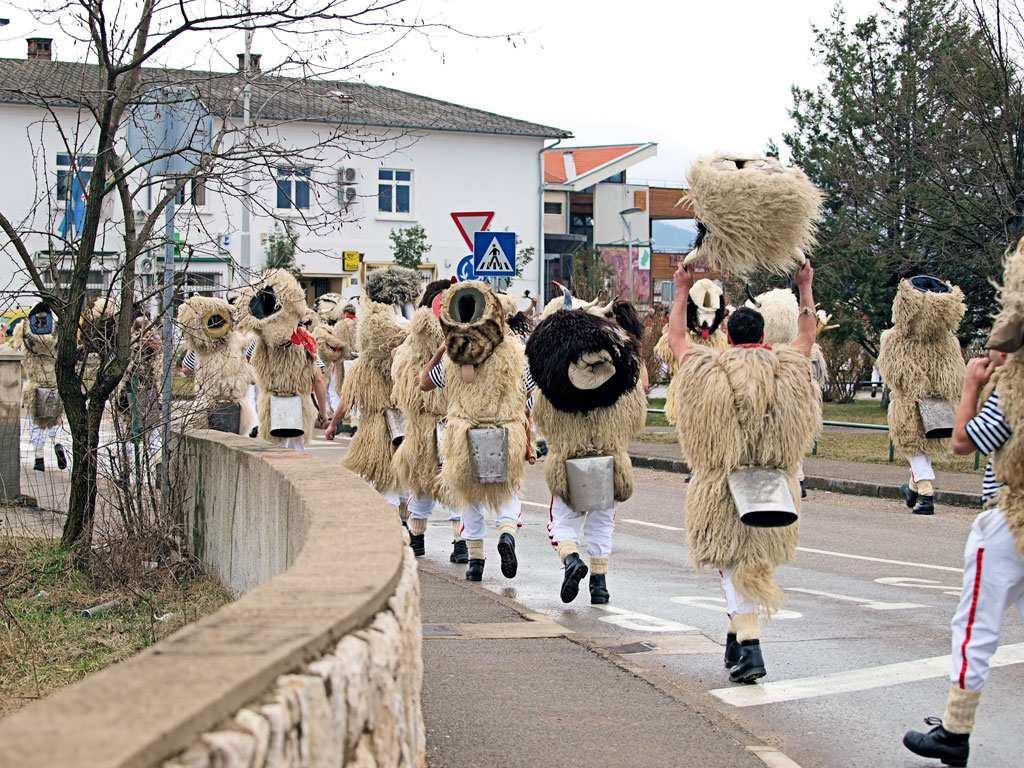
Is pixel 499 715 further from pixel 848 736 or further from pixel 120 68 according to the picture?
pixel 120 68

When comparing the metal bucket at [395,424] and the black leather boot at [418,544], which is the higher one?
the metal bucket at [395,424]

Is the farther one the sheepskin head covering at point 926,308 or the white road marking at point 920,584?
the sheepskin head covering at point 926,308

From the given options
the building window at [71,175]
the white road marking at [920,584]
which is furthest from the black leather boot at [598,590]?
the building window at [71,175]

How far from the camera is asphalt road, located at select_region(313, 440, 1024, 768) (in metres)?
6.73

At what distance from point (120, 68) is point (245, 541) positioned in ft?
9.70

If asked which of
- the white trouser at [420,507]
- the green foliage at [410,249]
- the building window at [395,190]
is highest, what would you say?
the building window at [395,190]

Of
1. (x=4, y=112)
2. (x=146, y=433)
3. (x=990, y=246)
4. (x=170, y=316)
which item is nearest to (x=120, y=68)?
(x=170, y=316)

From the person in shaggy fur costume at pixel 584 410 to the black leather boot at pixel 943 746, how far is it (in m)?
3.87

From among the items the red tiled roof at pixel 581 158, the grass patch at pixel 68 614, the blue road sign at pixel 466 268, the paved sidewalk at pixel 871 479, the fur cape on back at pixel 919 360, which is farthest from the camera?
the red tiled roof at pixel 581 158

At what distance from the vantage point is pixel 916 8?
33406mm

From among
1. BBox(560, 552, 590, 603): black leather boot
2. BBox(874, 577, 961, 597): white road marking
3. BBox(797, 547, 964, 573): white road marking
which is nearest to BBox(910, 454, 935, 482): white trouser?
BBox(797, 547, 964, 573): white road marking

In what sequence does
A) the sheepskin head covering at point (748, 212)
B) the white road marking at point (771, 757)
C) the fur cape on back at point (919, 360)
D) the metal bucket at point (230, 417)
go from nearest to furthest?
the white road marking at point (771, 757), the sheepskin head covering at point (748, 212), the fur cape on back at point (919, 360), the metal bucket at point (230, 417)

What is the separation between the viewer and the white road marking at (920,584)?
10719mm

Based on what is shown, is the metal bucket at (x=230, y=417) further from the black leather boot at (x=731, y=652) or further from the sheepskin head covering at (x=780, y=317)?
the black leather boot at (x=731, y=652)
